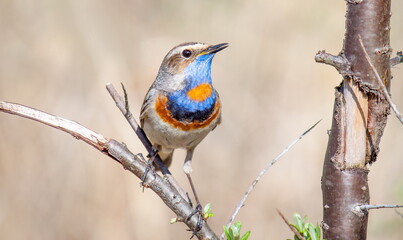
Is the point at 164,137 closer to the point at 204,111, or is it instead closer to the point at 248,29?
the point at 204,111

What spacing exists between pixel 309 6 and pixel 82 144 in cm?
272

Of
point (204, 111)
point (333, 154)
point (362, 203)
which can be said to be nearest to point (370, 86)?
point (333, 154)

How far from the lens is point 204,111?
385 cm

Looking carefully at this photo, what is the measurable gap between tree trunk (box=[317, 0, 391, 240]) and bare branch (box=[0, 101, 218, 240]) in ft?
1.76

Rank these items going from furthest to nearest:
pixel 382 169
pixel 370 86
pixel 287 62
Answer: pixel 287 62
pixel 382 169
pixel 370 86

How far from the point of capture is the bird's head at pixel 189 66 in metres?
3.88

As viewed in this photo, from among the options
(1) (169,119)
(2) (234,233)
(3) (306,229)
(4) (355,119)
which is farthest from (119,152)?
(1) (169,119)

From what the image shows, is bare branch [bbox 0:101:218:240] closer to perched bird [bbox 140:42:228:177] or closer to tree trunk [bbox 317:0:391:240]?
tree trunk [bbox 317:0:391:240]

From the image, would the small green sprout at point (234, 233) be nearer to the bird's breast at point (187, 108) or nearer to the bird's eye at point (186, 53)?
the bird's breast at point (187, 108)

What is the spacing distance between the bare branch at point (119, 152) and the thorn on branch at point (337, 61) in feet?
2.69

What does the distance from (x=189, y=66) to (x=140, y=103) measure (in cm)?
233

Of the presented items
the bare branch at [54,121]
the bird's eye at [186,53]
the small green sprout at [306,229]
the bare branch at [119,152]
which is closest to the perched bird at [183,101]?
the bird's eye at [186,53]

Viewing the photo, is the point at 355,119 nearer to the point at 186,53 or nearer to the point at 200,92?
the point at 200,92

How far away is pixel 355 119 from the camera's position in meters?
2.08
